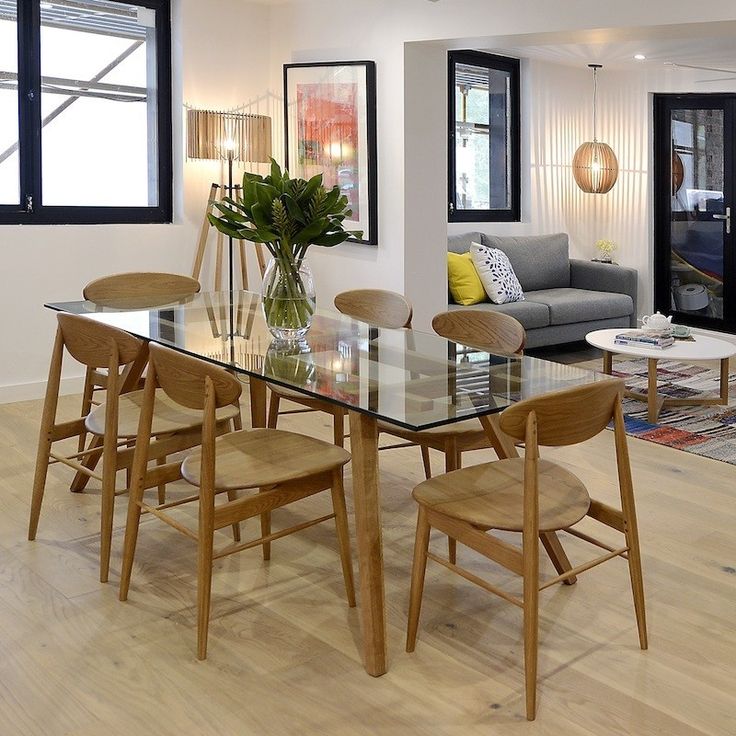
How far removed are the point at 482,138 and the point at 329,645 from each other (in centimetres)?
599

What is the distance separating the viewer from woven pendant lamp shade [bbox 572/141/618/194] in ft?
27.0

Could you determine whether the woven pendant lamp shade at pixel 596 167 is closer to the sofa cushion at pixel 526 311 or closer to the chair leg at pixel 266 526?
the sofa cushion at pixel 526 311

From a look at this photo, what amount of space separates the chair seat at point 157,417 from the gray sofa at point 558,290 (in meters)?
3.68

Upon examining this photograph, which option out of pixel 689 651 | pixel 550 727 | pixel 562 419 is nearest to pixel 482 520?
pixel 562 419

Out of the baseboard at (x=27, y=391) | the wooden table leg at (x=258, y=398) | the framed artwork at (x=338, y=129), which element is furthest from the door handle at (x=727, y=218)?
the wooden table leg at (x=258, y=398)

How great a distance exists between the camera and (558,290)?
307 inches

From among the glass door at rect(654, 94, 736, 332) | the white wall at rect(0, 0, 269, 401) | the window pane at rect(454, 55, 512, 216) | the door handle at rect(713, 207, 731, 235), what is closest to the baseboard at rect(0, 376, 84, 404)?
the white wall at rect(0, 0, 269, 401)

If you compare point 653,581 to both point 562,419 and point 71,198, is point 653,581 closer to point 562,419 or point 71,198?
point 562,419

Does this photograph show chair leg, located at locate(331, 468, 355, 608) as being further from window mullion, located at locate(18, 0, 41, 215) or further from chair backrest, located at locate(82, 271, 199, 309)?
window mullion, located at locate(18, 0, 41, 215)

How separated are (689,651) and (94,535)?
2114mm

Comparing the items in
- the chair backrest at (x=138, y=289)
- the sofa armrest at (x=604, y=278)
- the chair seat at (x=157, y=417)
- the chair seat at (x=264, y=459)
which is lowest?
the chair seat at (x=264, y=459)

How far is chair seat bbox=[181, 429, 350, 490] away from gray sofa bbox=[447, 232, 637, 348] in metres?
3.99

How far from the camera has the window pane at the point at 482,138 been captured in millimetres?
7793

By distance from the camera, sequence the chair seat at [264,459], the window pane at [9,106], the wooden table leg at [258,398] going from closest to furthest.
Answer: the chair seat at [264,459]
the wooden table leg at [258,398]
the window pane at [9,106]
